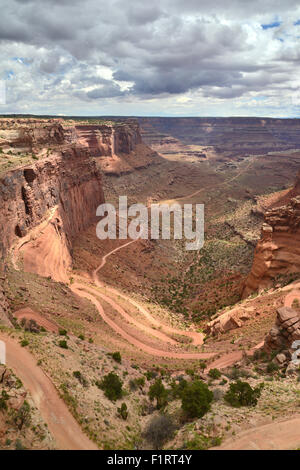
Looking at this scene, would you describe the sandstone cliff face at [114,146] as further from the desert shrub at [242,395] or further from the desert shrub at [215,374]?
the desert shrub at [242,395]

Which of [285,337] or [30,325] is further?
[30,325]

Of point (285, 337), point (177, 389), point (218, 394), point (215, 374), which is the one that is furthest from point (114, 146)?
point (218, 394)

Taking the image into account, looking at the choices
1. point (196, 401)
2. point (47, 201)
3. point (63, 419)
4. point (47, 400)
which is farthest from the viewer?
point (47, 201)

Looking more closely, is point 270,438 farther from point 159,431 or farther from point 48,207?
point 48,207

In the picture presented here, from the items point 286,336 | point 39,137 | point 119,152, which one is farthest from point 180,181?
point 286,336

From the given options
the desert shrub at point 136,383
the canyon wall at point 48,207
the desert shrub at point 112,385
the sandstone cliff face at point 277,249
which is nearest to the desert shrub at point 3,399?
the desert shrub at point 112,385
